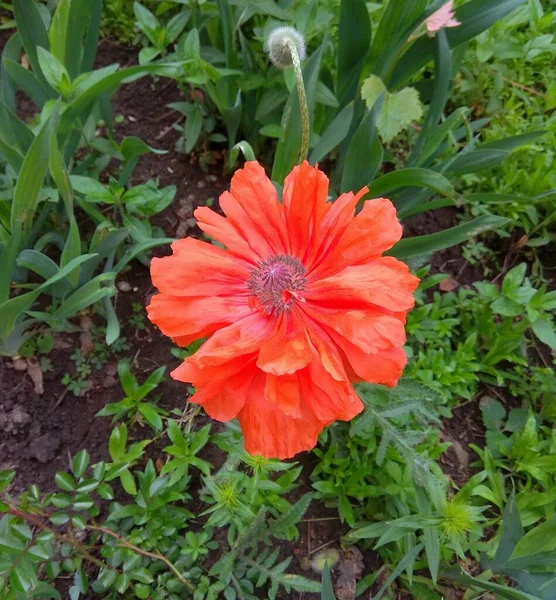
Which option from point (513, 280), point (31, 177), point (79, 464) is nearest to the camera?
point (79, 464)

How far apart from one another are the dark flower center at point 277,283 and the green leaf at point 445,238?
20.4 inches

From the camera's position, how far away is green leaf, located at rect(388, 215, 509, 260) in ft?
4.74

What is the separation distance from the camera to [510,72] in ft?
7.55

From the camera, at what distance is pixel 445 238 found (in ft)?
4.90

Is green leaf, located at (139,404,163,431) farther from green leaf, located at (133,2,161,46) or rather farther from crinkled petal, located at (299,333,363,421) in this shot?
green leaf, located at (133,2,161,46)

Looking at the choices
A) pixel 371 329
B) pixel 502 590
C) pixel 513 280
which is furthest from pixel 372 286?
pixel 513 280

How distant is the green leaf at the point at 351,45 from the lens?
156 centimetres

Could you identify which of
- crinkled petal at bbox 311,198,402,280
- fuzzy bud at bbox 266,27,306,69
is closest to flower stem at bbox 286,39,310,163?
fuzzy bud at bbox 266,27,306,69

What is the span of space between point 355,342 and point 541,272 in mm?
1544

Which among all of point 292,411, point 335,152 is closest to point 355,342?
point 292,411

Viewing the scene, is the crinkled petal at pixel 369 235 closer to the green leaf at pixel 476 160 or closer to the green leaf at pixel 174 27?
the green leaf at pixel 476 160

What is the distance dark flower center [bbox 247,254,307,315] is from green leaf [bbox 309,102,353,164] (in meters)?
0.65

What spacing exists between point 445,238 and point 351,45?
0.67 metres

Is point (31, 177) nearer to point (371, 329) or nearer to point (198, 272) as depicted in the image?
point (198, 272)
